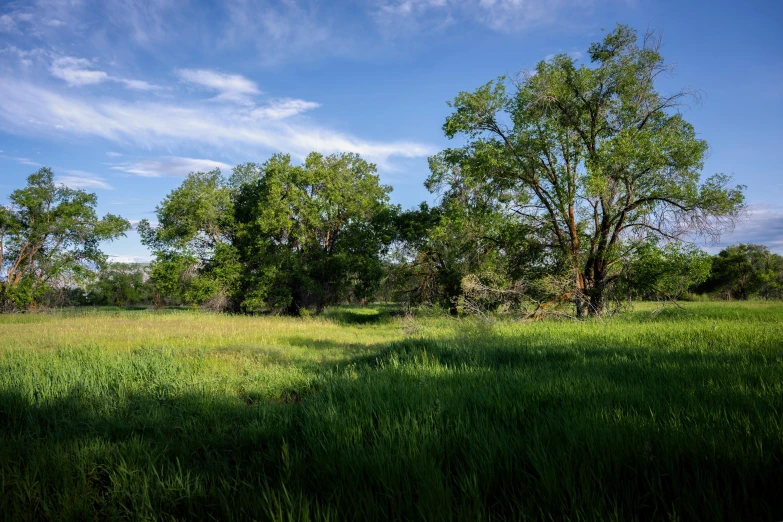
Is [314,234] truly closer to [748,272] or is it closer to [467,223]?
[467,223]

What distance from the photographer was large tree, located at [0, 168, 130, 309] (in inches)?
1021

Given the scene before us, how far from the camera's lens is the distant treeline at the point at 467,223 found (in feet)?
48.5

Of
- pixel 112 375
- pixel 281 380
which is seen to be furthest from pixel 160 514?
pixel 112 375

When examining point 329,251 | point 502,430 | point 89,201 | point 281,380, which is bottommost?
point 281,380

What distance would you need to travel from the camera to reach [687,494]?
2102mm

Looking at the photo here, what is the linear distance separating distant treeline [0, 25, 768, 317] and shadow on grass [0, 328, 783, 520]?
403 inches

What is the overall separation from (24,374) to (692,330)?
13.8 m

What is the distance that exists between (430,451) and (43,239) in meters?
35.0

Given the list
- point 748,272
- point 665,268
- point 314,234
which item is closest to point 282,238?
point 314,234

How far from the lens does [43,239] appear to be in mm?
27078

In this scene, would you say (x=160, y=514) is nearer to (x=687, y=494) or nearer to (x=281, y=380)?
(x=687, y=494)

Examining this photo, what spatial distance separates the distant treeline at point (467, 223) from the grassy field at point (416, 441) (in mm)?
9408

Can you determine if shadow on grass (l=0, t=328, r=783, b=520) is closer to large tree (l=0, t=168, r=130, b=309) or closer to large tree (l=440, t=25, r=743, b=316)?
large tree (l=440, t=25, r=743, b=316)

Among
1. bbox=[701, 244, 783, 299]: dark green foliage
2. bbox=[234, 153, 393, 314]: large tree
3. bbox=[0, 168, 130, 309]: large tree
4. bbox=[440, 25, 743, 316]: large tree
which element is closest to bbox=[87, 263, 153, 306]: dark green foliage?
bbox=[0, 168, 130, 309]: large tree
